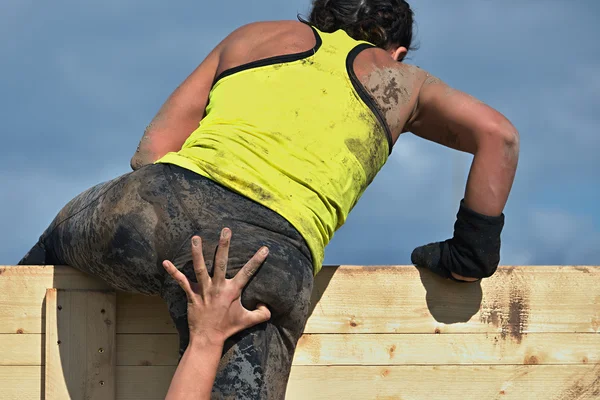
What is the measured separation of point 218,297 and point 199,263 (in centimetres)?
10

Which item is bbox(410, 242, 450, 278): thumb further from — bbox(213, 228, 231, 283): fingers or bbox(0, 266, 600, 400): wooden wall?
bbox(213, 228, 231, 283): fingers

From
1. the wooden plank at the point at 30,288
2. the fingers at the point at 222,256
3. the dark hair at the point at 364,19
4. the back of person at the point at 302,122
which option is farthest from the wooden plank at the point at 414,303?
the dark hair at the point at 364,19

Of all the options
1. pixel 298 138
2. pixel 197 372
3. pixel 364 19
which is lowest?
pixel 197 372

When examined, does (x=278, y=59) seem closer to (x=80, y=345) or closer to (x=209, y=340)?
(x=209, y=340)

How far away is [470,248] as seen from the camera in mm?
2639

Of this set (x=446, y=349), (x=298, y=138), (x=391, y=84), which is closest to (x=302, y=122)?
(x=298, y=138)

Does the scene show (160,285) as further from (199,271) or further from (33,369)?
(33,369)

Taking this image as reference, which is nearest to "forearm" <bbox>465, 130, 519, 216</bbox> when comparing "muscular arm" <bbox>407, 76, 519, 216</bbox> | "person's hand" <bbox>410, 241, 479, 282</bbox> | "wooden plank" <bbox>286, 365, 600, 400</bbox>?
"muscular arm" <bbox>407, 76, 519, 216</bbox>

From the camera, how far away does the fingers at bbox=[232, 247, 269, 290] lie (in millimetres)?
2078

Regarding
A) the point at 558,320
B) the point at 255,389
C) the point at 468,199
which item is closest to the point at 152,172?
the point at 255,389

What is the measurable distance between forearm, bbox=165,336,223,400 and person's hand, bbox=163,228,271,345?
0.07 ft

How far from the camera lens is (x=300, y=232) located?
7.31ft

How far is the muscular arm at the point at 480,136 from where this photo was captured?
2.62 m

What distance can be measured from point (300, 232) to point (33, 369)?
3.55 ft
